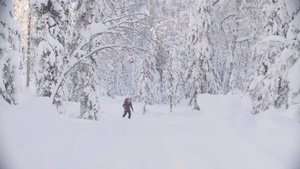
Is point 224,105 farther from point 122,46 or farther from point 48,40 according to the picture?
point 48,40

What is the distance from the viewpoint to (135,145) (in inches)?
156

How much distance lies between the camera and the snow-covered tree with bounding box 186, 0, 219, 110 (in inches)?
508

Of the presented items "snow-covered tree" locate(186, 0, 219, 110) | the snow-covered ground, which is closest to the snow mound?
the snow-covered ground

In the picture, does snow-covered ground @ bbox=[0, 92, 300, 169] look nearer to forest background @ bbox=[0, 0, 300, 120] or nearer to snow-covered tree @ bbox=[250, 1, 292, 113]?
forest background @ bbox=[0, 0, 300, 120]

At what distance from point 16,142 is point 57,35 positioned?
709cm

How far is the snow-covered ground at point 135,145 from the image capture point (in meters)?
2.75

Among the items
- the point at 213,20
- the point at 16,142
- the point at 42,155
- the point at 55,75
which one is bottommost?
the point at 42,155

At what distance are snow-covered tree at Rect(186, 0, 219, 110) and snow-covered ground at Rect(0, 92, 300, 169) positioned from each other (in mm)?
9023

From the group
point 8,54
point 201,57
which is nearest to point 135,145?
point 8,54

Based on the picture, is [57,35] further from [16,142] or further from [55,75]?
[16,142]

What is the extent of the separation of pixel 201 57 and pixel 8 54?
38.7 feet

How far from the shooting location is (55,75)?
847cm

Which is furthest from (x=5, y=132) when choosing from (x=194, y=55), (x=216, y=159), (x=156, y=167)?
(x=194, y=55)

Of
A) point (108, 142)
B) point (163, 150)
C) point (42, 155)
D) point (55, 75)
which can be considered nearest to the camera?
point (42, 155)
